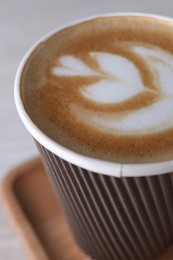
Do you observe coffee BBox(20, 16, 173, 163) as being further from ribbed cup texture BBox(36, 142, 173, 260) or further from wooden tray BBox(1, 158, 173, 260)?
wooden tray BBox(1, 158, 173, 260)

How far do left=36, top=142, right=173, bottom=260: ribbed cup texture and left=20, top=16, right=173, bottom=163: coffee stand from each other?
0.04 meters

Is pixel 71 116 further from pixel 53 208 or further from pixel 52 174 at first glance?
pixel 53 208

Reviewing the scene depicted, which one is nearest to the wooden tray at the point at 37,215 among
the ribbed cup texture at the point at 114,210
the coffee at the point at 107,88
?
the ribbed cup texture at the point at 114,210

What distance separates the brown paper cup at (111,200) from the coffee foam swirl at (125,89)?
7cm

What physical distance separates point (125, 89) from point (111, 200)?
0.17 metres

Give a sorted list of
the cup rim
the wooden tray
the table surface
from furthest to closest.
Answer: the table surface < the wooden tray < the cup rim

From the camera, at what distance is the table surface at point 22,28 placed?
1.11 meters

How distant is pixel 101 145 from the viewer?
2.14 ft

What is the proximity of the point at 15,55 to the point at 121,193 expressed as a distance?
0.77 meters

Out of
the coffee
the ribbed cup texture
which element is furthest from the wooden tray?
the coffee

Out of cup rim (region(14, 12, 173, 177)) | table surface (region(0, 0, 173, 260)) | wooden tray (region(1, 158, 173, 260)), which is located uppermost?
cup rim (region(14, 12, 173, 177))

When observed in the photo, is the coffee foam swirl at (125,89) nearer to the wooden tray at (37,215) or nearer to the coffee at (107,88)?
the coffee at (107,88)

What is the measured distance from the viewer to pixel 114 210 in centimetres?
72

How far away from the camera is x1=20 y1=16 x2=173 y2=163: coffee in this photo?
65 cm
